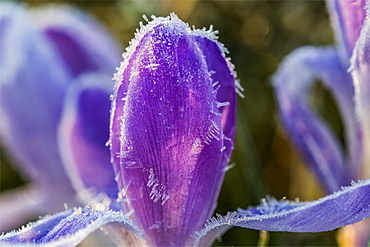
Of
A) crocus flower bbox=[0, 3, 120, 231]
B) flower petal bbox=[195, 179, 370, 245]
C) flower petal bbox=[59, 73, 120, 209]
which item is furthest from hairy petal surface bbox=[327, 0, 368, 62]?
crocus flower bbox=[0, 3, 120, 231]

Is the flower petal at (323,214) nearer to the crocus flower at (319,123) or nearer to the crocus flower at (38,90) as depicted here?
the crocus flower at (319,123)

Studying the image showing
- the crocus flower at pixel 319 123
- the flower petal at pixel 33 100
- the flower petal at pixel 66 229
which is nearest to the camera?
the flower petal at pixel 66 229

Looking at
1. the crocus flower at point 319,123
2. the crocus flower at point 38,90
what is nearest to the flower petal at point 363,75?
the crocus flower at point 319,123

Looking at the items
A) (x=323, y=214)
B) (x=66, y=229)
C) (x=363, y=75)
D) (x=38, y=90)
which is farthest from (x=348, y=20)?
(x=38, y=90)

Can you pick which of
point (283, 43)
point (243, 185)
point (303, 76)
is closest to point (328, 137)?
point (303, 76)

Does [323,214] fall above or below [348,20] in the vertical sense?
below

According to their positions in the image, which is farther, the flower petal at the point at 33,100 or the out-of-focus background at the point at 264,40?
the out-of-focus background at the point at 264,40

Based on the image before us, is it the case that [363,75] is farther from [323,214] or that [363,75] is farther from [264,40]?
[264,40]
